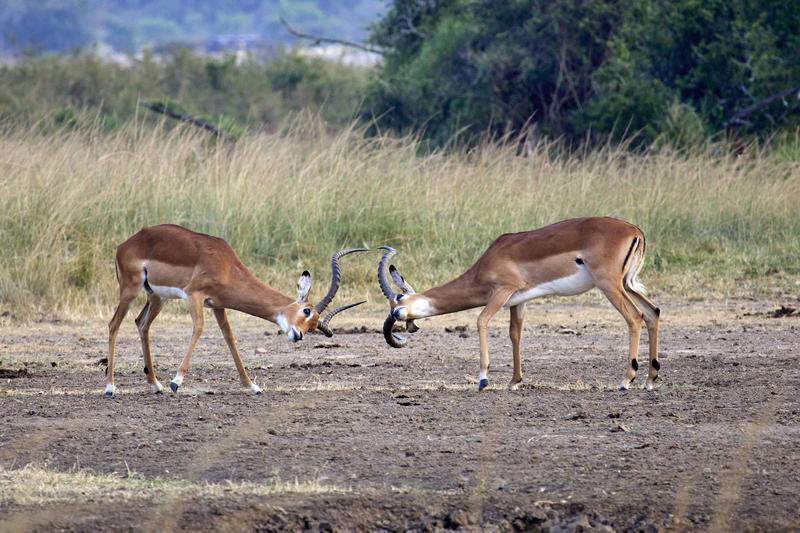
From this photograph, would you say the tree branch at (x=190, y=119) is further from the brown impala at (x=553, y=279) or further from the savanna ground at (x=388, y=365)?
A: the brown impala at (x=553, y=279)

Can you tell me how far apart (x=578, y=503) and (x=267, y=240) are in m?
7.87

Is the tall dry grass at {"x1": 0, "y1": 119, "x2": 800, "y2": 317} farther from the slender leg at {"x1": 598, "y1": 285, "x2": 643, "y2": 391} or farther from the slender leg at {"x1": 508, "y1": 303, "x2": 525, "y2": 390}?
the slender leg at {"x1": 598, "y1": 285, "x2": 643, "y2": 391}

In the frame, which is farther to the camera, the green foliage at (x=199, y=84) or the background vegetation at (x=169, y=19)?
the background vegetation at (x=169, y=19)

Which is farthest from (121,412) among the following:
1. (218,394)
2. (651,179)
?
(651,179)

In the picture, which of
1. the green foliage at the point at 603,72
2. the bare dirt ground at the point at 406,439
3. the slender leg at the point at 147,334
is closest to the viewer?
the bare dirt ground at the point at 406,439

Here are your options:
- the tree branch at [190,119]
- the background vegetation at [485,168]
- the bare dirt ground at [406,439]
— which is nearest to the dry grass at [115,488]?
the bare dirt ground at [406,439]

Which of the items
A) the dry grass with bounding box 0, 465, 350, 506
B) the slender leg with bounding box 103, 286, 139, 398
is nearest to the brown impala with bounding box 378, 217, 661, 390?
the slender leg with bounding box 103, 286, 139, 398

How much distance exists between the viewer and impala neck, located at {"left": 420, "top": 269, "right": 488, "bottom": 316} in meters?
8.12

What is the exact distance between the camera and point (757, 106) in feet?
59.0

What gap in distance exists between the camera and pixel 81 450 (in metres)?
6.36

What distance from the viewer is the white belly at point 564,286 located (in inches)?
311

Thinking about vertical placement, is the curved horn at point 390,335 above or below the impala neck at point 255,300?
below

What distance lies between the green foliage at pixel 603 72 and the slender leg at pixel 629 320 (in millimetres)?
9261

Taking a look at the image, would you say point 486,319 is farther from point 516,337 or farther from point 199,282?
point 199,282
